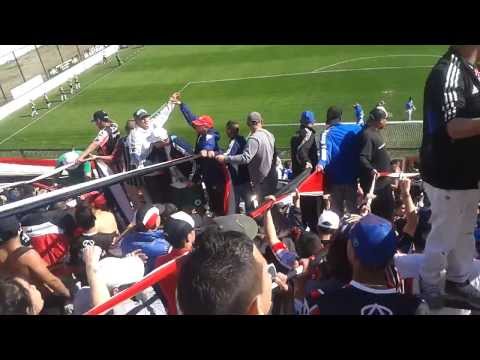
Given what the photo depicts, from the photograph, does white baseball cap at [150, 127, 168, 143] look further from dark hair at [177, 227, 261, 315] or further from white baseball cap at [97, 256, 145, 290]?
dark hair at [177, 227, 261, 315]

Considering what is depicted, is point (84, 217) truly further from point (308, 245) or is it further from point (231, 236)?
point (231, 236)

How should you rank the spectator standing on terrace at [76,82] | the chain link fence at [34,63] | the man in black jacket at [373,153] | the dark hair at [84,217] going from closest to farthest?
the dark hair at [84,217] → the man in black jacket at [373,153] → the spectator standing on terrace at [76,82] → the chain link fence at [34,63]

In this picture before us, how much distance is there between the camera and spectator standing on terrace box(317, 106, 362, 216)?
4742 mm

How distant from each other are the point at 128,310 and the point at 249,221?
0.85 meters

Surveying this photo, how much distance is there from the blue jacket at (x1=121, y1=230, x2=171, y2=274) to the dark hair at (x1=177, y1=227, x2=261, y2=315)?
1.48 meters

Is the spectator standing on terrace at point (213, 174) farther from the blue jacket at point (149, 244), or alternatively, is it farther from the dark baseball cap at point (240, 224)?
the dark baseball cap at point (240, 224)

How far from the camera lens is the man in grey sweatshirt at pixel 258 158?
17.4ft

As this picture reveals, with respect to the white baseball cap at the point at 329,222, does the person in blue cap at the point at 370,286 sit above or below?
above

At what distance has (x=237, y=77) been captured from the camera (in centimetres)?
2483

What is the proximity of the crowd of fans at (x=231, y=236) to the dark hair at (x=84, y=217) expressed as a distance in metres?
0.01

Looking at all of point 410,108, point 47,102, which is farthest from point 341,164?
point 47,102

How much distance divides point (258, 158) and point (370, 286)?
3.41 meters

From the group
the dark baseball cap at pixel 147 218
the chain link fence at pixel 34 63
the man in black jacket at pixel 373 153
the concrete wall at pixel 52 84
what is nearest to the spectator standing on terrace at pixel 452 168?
the dark baseball cap at pixel 147 218
